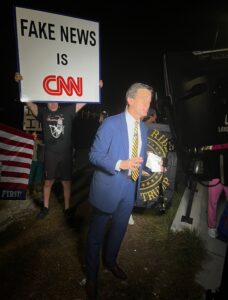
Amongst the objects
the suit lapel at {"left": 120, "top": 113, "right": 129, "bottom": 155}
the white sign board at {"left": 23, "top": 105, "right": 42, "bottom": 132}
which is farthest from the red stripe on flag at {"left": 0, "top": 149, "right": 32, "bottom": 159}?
the white sign board at {"left": 23, "top": 105, "right": 42, "bottom": 132}

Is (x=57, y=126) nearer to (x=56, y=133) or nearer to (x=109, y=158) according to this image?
(x=56, y=133)

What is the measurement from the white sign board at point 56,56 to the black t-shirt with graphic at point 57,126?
854 millimetres

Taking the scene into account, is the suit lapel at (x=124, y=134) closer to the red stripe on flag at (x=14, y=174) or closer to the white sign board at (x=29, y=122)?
the red stripe on flag at (x=14, y=174)

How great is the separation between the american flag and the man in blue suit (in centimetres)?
151

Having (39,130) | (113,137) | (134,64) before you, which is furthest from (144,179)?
(134,64)

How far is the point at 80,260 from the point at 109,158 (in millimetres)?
1875

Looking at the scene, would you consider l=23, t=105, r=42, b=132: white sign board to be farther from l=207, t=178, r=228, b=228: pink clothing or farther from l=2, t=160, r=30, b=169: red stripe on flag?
l=207, t=178, r=228, b=228: pink clothing

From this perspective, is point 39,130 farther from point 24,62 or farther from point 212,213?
point 212,213

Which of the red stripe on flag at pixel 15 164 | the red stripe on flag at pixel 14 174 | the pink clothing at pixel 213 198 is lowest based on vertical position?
the pink clothing at pixel 213 198

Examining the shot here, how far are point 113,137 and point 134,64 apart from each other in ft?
107

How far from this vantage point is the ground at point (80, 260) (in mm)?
3348

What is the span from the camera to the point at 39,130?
22.9ft

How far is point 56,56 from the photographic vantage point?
365 centimetres

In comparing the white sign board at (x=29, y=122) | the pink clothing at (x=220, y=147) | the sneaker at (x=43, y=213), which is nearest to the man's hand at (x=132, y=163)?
the pink clothing at (x=220, y=147)
